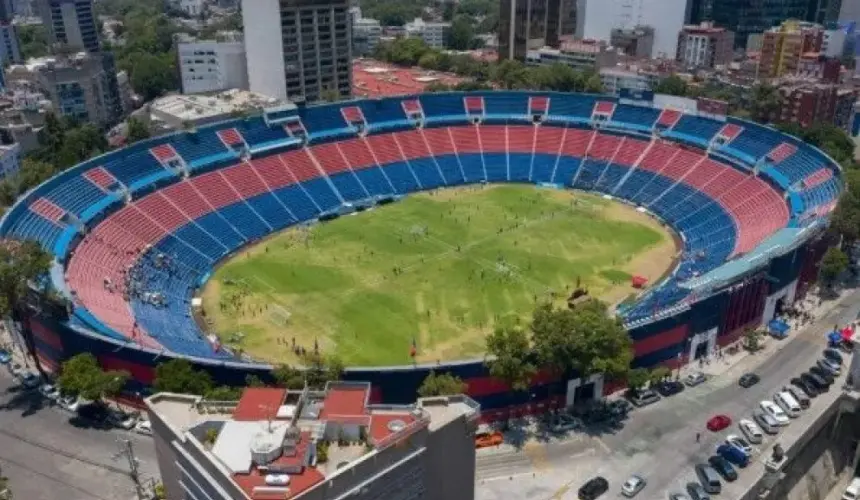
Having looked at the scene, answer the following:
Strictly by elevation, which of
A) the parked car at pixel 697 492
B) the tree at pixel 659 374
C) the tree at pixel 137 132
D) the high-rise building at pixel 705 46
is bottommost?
the parked car at pixel 697 492

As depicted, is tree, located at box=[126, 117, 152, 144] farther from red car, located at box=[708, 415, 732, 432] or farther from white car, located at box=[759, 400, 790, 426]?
white car, located at box=[759, 400, 790, 426]

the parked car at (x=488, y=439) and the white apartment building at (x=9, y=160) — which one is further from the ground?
the white apartment building at (x=9, y=160)

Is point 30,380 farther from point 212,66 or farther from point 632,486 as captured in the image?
point 212,66

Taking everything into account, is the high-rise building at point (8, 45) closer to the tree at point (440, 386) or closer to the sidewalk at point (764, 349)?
the tree at point (440, 386)

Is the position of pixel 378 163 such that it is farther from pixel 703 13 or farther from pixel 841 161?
pixel 703 13

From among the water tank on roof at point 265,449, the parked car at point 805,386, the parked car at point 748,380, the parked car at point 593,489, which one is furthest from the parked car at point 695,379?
the water tank on roof at point 265,449

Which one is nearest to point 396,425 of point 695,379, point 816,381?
point 695,379
